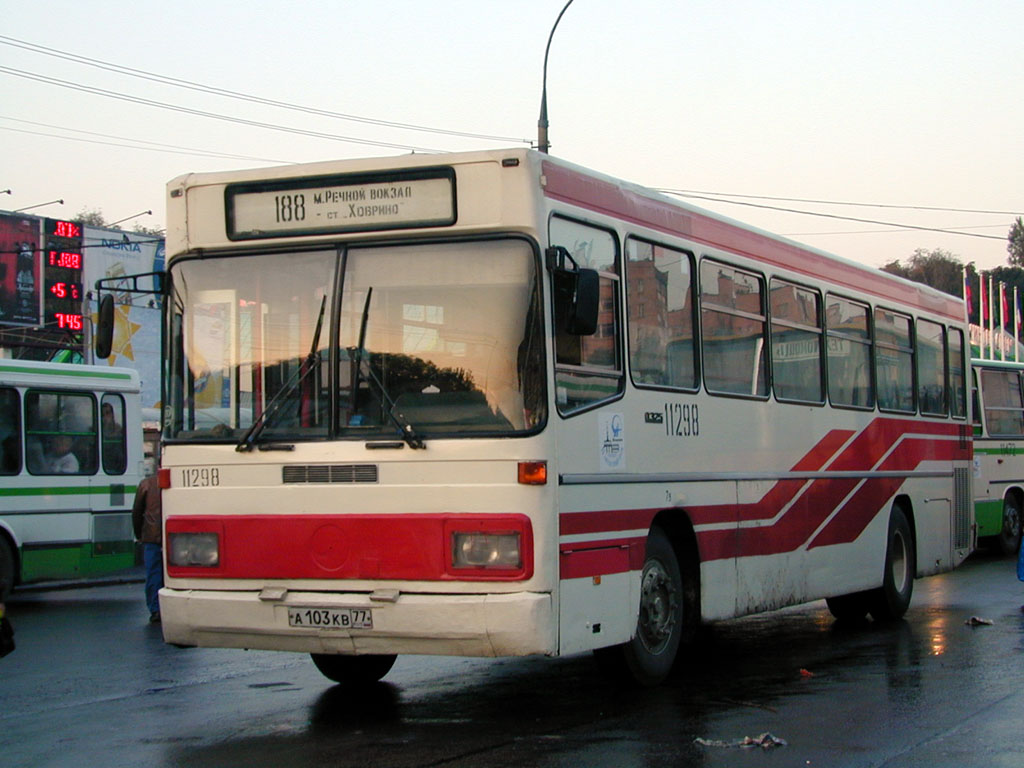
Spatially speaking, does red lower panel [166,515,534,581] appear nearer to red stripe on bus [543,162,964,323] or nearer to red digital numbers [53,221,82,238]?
red stripe on bus [543,162,964,323]

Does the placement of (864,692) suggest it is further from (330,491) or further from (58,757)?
(58,757)

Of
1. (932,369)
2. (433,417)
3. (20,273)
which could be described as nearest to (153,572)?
(433,417)

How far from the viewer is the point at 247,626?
826 cm

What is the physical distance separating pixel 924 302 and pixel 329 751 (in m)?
9.81

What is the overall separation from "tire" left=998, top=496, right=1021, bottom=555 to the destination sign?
18.3 m

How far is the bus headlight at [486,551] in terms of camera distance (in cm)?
780

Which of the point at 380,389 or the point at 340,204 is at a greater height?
the point at 340,204

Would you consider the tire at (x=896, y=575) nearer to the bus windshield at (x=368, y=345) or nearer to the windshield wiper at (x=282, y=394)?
the bus windshield at (x=368, y=345)

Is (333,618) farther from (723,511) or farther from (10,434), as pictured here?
(10,434)

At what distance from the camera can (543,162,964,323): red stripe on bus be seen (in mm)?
8672

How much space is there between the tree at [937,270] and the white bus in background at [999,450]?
94.5 metres

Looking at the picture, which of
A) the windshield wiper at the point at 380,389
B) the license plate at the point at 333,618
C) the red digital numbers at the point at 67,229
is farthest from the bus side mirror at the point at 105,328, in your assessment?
the red digital numbers at the point at 67,229

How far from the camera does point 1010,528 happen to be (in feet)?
79.8

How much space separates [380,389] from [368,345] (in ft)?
0.86
